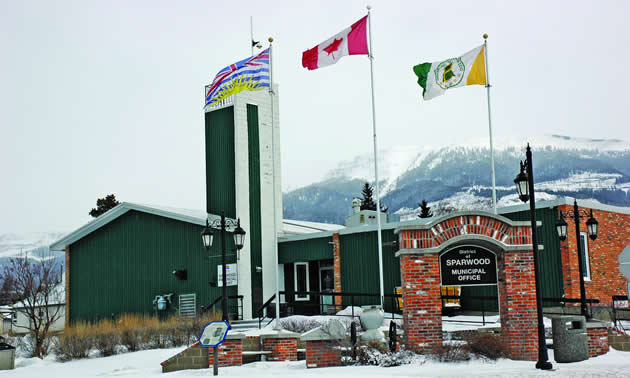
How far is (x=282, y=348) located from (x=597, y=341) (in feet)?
27.0

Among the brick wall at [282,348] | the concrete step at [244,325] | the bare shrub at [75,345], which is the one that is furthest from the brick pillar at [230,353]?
the concrete step at [244,325]

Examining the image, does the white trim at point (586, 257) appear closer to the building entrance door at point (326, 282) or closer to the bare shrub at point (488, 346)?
the bare shrub at point (488, 346)

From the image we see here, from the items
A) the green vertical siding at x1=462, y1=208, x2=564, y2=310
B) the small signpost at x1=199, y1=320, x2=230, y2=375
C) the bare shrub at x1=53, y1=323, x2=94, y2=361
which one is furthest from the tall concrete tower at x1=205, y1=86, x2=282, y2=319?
the small signpost at x1=199, y1=320, x2=230, y2=375

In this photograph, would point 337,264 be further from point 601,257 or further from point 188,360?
point 188,360

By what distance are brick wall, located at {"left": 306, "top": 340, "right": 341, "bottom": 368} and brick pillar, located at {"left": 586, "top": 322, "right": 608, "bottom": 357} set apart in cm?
630

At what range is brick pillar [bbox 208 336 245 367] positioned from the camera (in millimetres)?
18547

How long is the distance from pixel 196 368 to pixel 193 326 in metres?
5.17

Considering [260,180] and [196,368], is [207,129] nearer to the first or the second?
[260,180]

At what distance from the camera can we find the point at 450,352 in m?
16.7

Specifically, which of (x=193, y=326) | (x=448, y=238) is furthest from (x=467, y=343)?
(x=193, y=326)

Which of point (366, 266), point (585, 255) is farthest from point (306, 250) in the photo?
point (585, 255)

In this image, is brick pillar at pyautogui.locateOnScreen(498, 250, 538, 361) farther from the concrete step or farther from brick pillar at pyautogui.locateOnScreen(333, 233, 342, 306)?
brick pillar at pyautogui.locateOnScreen(333, 233, 342, 306)

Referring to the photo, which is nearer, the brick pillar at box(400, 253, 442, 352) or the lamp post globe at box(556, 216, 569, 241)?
the brick pillar at box(400, 253, 442, 352)

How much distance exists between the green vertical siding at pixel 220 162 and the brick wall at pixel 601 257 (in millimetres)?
13510
